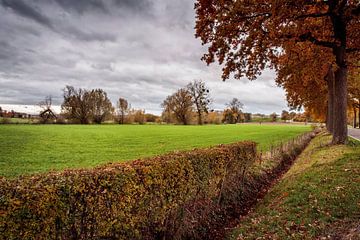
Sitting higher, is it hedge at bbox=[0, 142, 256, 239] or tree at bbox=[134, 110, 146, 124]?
tree at bbox=[134, 110, 146, 124]

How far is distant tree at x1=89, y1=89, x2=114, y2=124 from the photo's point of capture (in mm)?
97081

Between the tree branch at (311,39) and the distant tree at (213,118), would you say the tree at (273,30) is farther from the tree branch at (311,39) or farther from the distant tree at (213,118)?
the distant tree at (213,118)

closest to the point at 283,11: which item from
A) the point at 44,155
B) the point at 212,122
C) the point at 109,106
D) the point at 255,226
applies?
the point at 255,226

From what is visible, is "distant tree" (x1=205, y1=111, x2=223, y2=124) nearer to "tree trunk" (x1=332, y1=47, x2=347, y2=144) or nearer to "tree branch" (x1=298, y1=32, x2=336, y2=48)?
"tree trunk" (x1=332, y1=47, x2=347, y2=144)

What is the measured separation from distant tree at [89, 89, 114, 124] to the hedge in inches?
3746

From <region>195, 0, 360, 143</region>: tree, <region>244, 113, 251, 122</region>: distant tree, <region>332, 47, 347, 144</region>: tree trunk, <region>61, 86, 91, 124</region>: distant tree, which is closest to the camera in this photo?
<region>195, 0, 360, 143</region>: tree

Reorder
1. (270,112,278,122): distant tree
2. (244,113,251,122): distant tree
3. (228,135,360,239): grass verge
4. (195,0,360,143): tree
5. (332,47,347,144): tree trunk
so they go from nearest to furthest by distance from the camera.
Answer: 1. (228,135,360,239): grass verge
2. (195,0,360,143): tree
3. (332,47,347,144): tree trunk
4. (244,113,251,122): distant tree
5. (270,112,278,122): distant tree

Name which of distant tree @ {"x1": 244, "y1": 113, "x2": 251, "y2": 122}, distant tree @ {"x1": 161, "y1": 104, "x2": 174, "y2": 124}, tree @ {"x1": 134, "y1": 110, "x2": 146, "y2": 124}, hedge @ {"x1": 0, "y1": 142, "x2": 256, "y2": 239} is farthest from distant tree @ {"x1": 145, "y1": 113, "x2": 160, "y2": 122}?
hedge @ {"x1": 0, "y1": 142, "x2": 256, "y2": 239}

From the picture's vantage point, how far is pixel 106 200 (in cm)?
423

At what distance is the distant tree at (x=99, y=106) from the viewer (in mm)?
97081

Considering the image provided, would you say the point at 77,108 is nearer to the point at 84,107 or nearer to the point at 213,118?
the point at 84,107

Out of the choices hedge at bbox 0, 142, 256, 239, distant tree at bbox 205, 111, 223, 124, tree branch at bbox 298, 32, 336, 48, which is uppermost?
tree branch at bbox 298, 32, 336, 48

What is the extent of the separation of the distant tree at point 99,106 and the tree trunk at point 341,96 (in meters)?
89.7

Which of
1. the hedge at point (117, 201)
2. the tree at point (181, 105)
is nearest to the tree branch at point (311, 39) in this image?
the hedge at point (117, 201)
